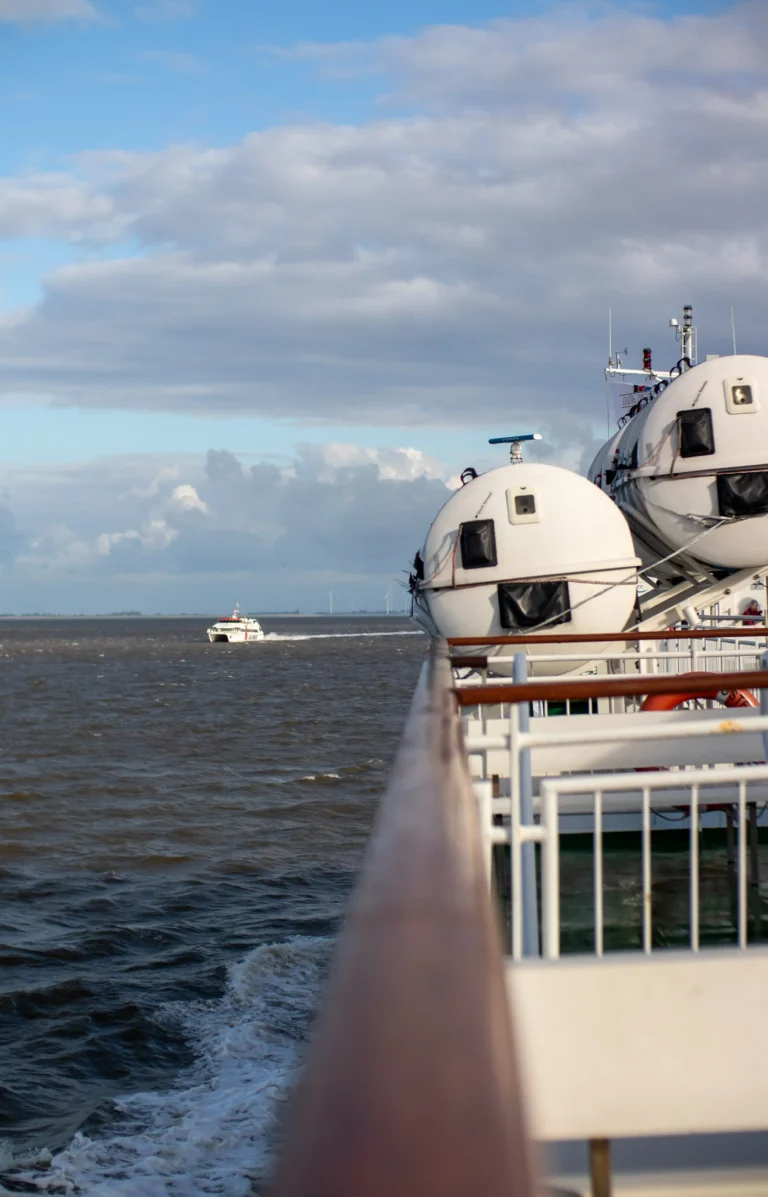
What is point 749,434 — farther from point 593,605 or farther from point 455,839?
point 455,839

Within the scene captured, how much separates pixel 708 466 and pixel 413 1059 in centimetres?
1586

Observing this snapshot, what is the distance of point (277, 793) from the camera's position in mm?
23422

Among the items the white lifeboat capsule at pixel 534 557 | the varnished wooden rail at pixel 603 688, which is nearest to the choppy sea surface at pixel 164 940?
the varnished wooden rail at pixel 603 688

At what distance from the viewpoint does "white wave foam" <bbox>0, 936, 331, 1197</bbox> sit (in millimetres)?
8648

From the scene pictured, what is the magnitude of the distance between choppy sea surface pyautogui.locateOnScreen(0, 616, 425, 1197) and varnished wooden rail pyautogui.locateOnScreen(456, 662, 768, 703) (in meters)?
1.83

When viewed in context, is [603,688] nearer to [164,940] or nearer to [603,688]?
[603,688]

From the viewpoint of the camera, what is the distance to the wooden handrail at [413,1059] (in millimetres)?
684

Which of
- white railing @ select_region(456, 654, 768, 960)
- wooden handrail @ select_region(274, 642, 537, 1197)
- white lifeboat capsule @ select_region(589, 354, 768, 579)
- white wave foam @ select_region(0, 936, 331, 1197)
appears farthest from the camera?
white lifeboat capsule @ select_region(589, 354, 768, 579)

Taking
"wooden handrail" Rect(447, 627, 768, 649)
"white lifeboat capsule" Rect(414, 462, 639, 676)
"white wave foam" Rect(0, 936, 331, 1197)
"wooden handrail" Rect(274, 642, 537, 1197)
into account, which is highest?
"white lifeboat capsule" Rect(414, 462, 639, 676)

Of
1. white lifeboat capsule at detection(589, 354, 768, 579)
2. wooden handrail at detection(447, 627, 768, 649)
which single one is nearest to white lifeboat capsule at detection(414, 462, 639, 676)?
white lifeboat capsule at detection(589, 354, 768, 579)

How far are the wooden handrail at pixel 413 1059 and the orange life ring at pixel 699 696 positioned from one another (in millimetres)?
3665

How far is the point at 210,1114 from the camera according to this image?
31.6 ft

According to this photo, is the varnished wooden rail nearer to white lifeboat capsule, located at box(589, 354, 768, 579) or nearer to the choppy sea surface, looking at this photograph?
the choppy sea surface

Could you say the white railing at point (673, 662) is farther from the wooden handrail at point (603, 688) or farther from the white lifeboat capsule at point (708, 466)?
the wooden handrail at point (603, 688)
